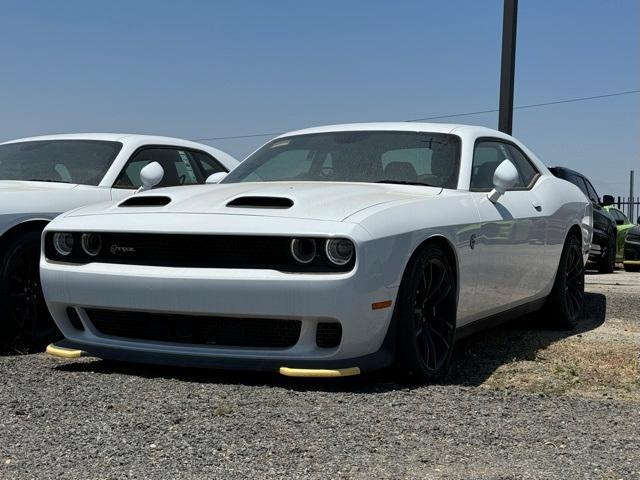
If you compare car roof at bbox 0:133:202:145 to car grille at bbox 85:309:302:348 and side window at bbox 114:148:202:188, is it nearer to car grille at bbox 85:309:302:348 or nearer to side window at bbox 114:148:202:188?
side window at bbox 114:148:202:188

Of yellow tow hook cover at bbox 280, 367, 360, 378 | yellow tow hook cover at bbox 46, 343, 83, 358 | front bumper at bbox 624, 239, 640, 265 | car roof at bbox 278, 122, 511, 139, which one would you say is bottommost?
front bumper at bbox 624, 239, 640, 265

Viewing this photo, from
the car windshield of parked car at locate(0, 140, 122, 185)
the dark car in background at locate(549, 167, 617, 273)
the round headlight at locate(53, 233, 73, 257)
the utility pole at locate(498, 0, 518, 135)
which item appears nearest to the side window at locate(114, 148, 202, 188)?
the car windshield of parked car at locate(0, 140, 122, 185)

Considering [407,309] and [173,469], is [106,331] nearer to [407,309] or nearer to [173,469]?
[407,309]

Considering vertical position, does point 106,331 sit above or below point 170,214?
below

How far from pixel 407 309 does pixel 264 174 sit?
1.88 m

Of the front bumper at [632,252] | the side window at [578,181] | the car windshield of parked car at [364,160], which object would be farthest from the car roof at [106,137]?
the front bumper at [632,252]

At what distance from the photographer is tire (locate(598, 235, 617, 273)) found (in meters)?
14.6

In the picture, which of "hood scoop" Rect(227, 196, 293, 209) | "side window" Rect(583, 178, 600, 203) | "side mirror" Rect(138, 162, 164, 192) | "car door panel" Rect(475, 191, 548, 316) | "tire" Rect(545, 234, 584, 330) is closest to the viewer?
"hood scoop" Rect(227, 196, 293, 209)

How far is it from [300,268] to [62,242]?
4.67 ft

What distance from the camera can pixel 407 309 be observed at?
463cm

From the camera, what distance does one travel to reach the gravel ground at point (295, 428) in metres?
3.30

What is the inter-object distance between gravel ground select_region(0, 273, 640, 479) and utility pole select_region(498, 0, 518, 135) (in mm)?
7428

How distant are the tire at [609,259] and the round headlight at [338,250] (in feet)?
36.2

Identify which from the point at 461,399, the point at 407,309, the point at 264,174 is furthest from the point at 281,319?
the point at 264,174
